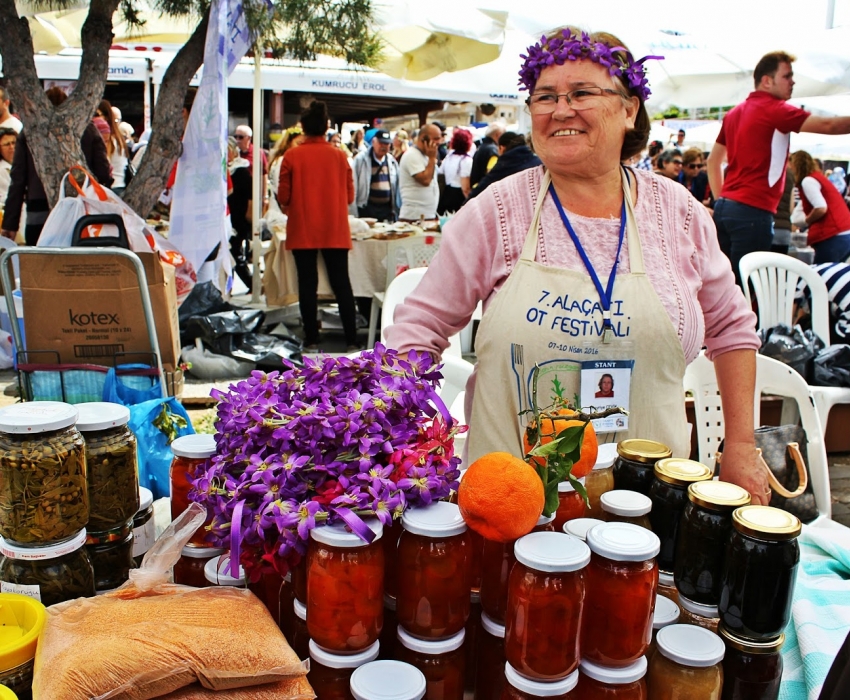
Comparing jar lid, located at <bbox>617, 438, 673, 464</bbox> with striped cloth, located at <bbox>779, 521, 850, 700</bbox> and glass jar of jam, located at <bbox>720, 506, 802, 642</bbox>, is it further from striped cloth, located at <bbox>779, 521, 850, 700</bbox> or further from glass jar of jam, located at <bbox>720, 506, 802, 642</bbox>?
striped cloth, located at <bbox>779, 521, 850, 700</bbox>

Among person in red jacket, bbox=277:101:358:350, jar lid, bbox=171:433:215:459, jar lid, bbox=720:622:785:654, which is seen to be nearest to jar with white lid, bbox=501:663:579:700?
jar lid, bbox=720:622:785:654

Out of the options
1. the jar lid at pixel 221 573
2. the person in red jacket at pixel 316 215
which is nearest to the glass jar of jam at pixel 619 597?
the jar lid at pixel 221 573

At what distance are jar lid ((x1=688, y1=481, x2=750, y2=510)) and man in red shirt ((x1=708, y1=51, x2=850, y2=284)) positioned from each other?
4434mm

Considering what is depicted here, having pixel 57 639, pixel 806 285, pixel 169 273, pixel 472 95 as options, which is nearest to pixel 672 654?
pixel 57 639

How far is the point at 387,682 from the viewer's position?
3.18 ft

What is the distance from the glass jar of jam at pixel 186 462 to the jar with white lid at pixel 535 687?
0.57m

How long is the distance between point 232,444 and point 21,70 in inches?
156

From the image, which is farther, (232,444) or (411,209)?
(411,209)

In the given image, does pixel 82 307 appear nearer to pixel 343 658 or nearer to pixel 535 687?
pixel 343 658

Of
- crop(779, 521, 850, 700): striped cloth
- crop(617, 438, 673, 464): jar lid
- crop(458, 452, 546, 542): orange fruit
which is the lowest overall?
crop(779, 521, 850, 700): striped cloth

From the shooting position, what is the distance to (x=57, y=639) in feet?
3.26

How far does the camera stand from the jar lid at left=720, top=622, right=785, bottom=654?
3.43ft

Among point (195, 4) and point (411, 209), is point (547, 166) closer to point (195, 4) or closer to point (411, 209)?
point (195, 4)

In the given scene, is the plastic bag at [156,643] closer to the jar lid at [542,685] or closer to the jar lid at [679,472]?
the jar lid at [542,685]
